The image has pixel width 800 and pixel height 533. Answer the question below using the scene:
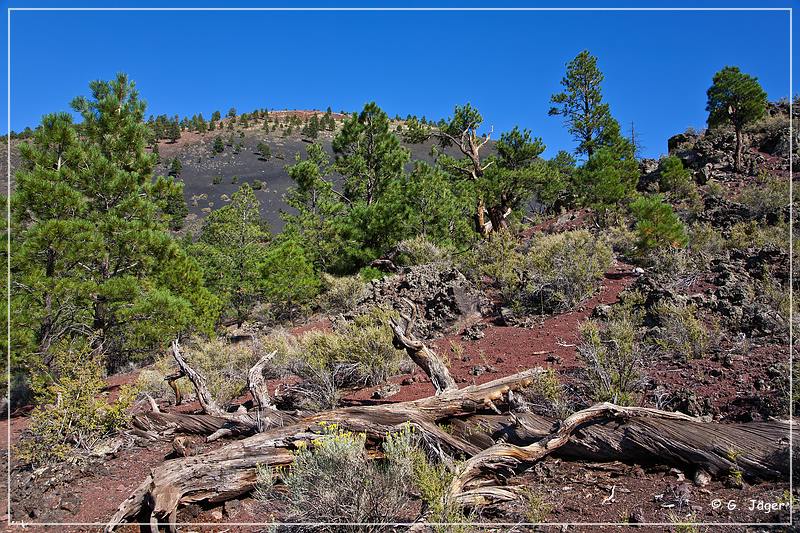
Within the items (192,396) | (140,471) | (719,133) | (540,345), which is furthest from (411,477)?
(719,133)

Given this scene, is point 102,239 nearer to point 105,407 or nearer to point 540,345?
point 105,407

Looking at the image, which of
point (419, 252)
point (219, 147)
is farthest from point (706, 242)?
point (219, 147)

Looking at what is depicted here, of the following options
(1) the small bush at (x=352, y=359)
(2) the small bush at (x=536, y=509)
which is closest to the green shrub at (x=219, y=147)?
(1) the small bush at (x=352, y=359)

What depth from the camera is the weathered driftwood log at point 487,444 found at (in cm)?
307

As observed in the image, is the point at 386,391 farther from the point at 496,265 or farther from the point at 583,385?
the point at 496,265

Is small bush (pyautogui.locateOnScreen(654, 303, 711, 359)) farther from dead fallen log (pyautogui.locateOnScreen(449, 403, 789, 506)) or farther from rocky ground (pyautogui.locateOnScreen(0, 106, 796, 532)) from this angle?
dead fallen log (pyautogui.locateOnScreen(449, 403, 789, 506))

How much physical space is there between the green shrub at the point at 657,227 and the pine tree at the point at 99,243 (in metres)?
10.1

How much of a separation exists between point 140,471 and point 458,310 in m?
5.63

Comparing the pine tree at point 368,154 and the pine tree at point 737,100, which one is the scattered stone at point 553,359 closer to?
the pine tree at point 368,154

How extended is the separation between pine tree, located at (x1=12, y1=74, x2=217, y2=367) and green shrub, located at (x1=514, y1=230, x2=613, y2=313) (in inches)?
291

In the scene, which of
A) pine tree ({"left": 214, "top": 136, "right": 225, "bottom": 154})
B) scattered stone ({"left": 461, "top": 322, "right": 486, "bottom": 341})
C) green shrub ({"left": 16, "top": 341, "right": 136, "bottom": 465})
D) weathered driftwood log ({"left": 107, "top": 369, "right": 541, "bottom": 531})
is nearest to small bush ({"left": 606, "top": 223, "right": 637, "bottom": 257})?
scattered stone ({"left": 461, "top": 322, "right": 486, "bottom": 341})

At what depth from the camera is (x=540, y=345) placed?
641 cm

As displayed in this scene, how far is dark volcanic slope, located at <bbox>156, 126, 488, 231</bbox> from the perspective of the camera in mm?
58363

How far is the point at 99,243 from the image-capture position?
358 inches
